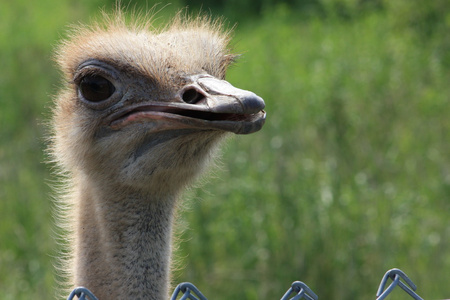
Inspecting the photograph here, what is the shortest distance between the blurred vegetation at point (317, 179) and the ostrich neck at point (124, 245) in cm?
A: 77

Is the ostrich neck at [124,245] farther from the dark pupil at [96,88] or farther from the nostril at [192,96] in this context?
the nostril at [192,96]

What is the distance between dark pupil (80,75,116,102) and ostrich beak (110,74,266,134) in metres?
0.09

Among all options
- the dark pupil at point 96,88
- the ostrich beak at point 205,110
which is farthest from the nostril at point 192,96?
the dark pupil at point 96,88

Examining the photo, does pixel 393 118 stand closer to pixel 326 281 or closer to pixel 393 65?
pixel 393 65

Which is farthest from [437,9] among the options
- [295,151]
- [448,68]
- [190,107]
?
[190,107]

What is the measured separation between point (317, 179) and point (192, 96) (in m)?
3.13

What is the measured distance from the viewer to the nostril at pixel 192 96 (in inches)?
84.9

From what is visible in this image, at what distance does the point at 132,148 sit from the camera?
2.37 meters

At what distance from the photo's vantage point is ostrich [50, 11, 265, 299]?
2330 mm

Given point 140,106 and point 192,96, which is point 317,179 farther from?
point 192,96

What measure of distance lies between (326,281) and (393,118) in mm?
2908

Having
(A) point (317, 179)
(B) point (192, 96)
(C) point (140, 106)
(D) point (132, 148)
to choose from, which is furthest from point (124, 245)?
(A) point (317, 179)

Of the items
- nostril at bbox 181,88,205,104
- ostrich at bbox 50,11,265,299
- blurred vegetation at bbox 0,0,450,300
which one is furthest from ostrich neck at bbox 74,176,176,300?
blurred vegetation at bbox 0,0,450,300

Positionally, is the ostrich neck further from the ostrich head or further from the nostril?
the nostril
